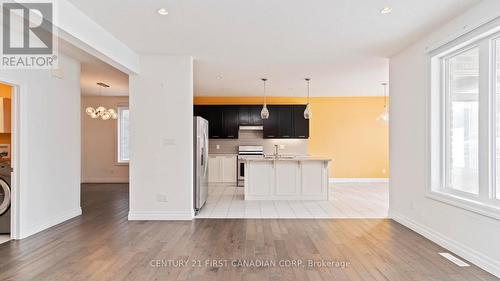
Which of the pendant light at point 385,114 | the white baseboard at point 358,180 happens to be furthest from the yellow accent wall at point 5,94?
the white baseboard at point 358,180

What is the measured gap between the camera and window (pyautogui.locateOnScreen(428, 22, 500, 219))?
2.84m

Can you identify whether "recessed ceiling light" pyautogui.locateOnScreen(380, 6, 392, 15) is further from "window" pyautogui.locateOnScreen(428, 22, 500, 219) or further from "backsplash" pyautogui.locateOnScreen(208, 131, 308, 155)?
"backsplash" pyautogui.locateOnScreen(208, 131, 308, 155)

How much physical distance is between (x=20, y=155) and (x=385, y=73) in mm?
6291

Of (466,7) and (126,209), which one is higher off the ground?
(466,7)

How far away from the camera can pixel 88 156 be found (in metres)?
8.79

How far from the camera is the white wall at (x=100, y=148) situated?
28.8 feet

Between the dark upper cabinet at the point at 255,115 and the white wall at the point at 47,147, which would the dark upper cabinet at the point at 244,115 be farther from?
the white wall at the point at 47,147

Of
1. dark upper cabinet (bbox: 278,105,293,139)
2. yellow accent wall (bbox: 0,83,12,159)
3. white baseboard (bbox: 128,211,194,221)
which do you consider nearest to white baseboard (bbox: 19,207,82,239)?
white baseboard (bbox: 128,211,194,221)

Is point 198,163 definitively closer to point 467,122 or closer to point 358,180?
point 467,122

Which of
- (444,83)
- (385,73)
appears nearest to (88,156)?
(385,73)

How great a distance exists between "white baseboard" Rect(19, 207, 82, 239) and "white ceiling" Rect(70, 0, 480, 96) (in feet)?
8.55

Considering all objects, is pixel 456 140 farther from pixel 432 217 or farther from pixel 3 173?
pixel 3 173

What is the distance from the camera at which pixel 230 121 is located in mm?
8719

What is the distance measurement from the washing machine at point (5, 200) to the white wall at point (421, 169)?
17.6ft
